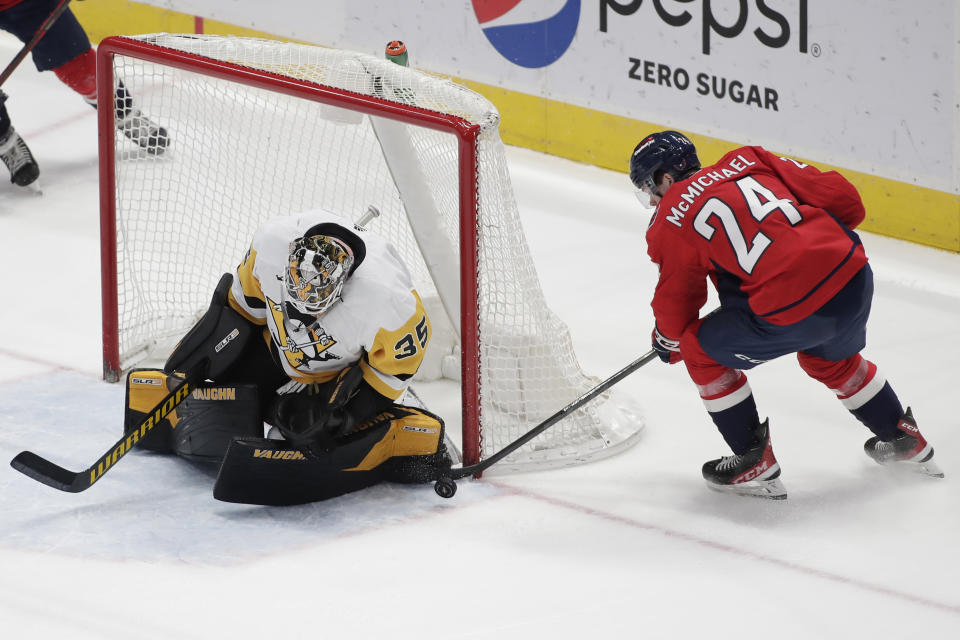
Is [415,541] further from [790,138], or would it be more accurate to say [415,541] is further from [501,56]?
[501,56]

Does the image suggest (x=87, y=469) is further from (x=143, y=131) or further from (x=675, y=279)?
(x=675, y=279)

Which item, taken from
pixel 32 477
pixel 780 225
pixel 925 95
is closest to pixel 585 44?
pixel 925 95

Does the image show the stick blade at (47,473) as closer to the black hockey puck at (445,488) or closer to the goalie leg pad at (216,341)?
the goalie leg pad at (216,341)

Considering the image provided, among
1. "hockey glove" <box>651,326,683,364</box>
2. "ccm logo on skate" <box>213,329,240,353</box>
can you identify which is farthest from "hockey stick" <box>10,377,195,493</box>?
"hockey glove" <box>651,326,683,364</box>

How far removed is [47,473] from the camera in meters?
3.60

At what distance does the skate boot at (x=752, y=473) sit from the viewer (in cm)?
357

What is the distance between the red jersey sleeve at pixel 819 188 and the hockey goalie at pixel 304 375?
0.90 meters

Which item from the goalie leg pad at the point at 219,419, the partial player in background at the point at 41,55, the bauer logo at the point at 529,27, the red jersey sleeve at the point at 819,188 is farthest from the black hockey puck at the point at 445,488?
the partial player in background at the point at 41,55

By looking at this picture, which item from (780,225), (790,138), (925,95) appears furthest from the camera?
(790,138)

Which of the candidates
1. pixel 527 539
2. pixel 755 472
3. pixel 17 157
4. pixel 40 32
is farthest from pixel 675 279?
pixel 17 157

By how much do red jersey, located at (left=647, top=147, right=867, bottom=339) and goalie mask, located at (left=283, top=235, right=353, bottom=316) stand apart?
0.71 metres

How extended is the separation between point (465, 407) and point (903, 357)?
154cm

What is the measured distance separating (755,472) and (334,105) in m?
1.36

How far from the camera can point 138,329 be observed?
14.4 ft
